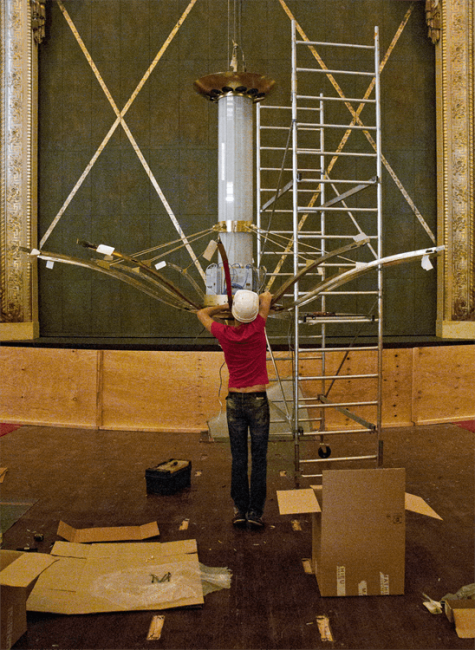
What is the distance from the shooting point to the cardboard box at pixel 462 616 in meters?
2.26

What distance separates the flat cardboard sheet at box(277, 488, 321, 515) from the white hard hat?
3.48ft

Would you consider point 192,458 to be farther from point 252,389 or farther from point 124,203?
point 124,203

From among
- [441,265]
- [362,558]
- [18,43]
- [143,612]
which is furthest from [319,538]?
[18,43]

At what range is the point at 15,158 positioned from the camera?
743 cm

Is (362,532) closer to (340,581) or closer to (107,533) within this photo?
(340,581)

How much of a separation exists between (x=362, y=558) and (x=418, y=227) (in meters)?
6.28

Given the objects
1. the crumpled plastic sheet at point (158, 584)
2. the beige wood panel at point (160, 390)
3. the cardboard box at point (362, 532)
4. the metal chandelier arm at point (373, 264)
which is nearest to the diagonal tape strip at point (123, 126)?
the beige wood panel at point (160, 390)

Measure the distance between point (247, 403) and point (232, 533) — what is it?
0.84 metres

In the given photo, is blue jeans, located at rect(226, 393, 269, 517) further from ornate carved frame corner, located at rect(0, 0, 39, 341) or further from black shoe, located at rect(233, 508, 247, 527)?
ornate carved frame corner, located at rect(0, 0, 39, 341)

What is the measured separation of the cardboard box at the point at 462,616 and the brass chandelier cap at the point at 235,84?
139 inches

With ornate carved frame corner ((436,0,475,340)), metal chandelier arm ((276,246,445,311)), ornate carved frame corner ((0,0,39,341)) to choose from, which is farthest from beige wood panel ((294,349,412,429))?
ornate carved frame corner ((0,0,39,341))

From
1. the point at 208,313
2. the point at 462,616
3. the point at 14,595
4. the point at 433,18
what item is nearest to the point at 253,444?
the point at 208,313

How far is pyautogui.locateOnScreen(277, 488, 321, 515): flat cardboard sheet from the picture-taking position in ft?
8.66

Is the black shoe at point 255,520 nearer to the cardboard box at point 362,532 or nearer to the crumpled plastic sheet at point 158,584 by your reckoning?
the crumpled plastic sheet at point 158,584
